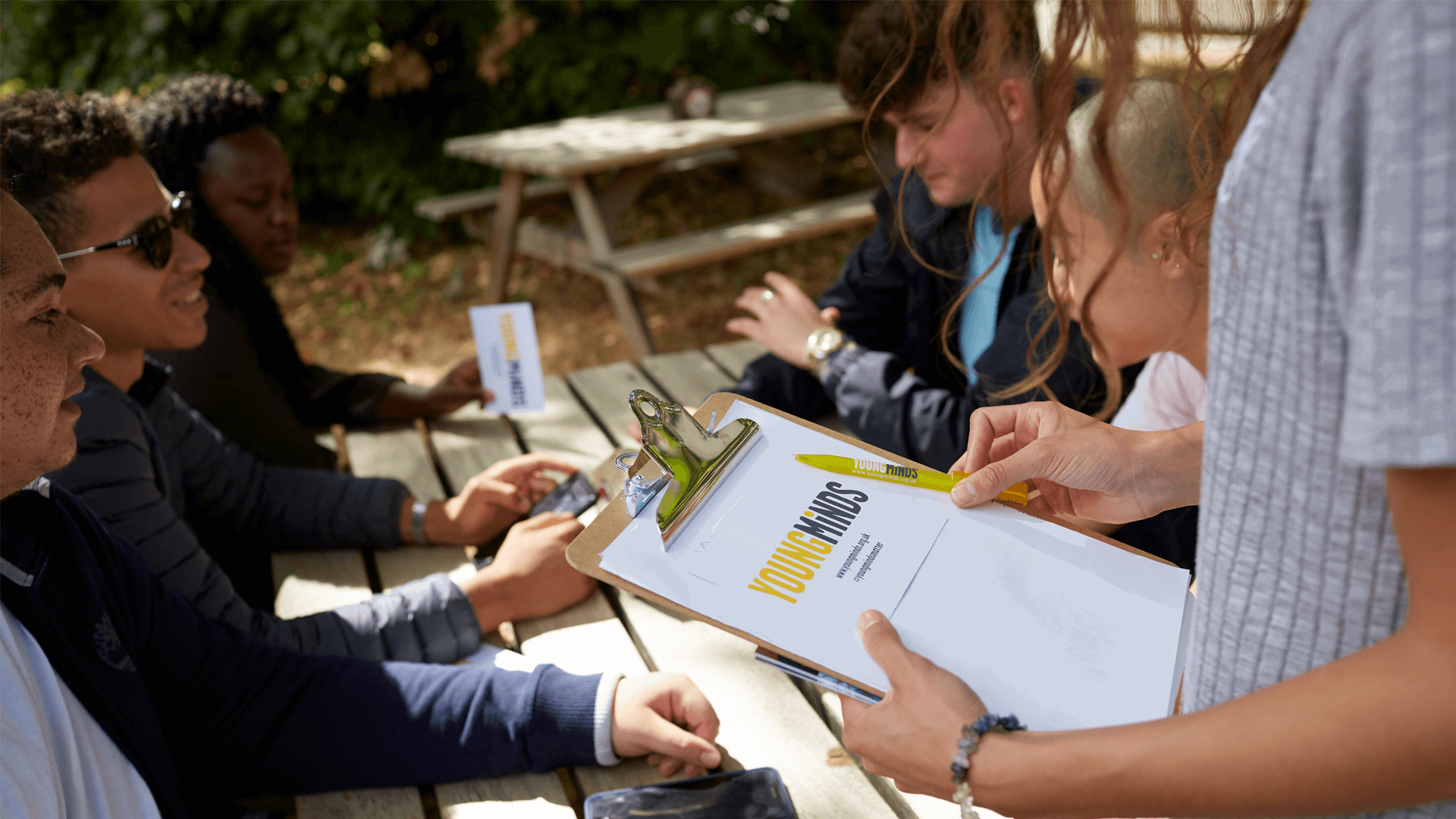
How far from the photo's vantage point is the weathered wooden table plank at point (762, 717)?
117cm

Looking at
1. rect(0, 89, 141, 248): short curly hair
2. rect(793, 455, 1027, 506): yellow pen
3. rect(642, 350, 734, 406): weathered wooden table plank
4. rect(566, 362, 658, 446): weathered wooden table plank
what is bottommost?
rect(566, 362, 658, 446): weathered wooden table plank

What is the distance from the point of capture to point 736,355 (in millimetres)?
2596

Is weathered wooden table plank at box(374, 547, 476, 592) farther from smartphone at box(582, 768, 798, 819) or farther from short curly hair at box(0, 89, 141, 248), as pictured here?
short curly hair at box(0, 89, 141, 248)

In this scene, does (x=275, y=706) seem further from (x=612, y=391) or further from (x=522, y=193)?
(x=522, y=193)

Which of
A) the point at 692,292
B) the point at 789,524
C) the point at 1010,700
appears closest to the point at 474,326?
the point at 789,524

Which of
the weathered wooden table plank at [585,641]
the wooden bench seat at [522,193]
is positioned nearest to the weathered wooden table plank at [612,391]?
the weathered wooden table plank at [585,641]

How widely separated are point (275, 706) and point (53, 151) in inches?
41.4

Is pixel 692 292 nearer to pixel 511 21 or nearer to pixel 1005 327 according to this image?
pixel 511 21

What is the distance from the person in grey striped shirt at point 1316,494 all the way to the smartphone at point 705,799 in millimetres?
402

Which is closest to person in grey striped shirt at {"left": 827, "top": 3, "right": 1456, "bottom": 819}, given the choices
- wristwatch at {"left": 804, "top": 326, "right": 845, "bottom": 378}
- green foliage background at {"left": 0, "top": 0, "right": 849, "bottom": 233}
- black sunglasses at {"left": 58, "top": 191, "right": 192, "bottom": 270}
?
wristwatch at {"left": 804, "top": 326, "right": 845, "bottom": 378}

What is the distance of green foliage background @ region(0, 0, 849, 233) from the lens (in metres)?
5.27

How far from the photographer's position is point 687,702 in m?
1.26

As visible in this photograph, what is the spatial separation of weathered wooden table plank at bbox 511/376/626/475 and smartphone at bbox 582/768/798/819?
2.94 feet

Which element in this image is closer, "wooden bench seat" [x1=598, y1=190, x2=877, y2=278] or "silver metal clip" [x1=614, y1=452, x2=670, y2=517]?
"silver metal clip" [x1=614, y1=452, x2=670, y2=517]
